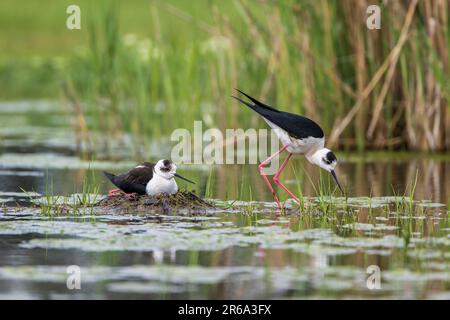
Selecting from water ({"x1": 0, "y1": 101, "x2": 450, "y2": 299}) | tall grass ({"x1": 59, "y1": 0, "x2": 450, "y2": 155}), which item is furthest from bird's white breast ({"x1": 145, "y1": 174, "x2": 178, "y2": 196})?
tall grass ({"x1": 59, "y1": 0, "x2": 450, "y2": 155})

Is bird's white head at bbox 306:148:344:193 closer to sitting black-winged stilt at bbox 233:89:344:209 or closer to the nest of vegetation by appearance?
sitting black-winged stilt at bbox 233:89:344:209

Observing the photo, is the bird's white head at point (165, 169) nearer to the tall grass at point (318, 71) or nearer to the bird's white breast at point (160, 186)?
the bird's white breast at point (160, 186)

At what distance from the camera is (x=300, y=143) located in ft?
31.2

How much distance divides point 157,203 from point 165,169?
0.29 m

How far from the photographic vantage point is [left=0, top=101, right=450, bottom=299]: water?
588 centimetres

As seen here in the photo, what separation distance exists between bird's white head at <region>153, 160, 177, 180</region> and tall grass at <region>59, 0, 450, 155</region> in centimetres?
381

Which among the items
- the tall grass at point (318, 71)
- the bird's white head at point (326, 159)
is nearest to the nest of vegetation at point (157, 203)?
the bird's white head at point (326, 159)

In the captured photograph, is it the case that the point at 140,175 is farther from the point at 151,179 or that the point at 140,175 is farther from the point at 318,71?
the point at 318,71

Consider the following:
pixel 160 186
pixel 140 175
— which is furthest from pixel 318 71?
pixel 160 186

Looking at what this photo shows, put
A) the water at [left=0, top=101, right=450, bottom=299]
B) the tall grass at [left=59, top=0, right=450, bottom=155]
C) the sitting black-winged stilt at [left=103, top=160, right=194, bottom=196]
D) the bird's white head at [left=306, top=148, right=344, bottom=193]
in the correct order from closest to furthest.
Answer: the water at [left=0, top=101, right=450, bottom=299] < the sitting black-winged stilt at [left=103, top=160, right=194, bottom=196] < the bird's white head at [left=306, top=148, right=344, bottom=193] < the tall grass at [left=59, top=0, right=450, bottom=155]

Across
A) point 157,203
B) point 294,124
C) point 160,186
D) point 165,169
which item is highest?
point 294,124
